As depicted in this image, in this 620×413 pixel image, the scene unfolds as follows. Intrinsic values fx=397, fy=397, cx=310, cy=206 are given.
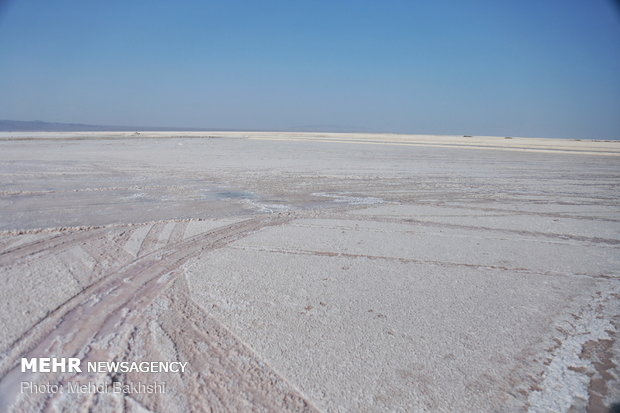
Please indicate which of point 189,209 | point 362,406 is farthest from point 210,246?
point 362,406

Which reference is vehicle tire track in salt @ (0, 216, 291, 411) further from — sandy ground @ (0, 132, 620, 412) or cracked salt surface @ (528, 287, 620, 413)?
cracked salt surface @ (528, 287, 620, 413)

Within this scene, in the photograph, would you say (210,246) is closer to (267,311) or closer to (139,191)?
(267,311)

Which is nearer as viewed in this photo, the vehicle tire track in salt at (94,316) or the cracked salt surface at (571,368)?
the cracked salt surface at (571,368)

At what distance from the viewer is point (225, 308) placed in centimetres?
305

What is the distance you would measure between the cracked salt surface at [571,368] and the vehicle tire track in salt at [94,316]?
8.44ft

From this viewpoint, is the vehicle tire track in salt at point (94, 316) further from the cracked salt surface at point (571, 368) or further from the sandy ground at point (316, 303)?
the cracked salt surface at point (571, 368)

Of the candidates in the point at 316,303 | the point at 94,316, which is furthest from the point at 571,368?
the point at 94,316

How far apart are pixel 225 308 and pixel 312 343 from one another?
81 centimetres

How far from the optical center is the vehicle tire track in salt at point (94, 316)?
7.72 ft

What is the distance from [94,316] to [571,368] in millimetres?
3175

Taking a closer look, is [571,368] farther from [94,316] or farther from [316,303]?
[94,316]

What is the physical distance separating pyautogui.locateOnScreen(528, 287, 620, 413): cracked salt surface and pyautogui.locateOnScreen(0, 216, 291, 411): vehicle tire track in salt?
2.57 metres

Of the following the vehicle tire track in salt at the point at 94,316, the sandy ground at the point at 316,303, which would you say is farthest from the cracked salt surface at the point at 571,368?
the vehicle tire track in salt at the point at 94,316

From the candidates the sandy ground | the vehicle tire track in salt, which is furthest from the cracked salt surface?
the vehicle tire track in salt
